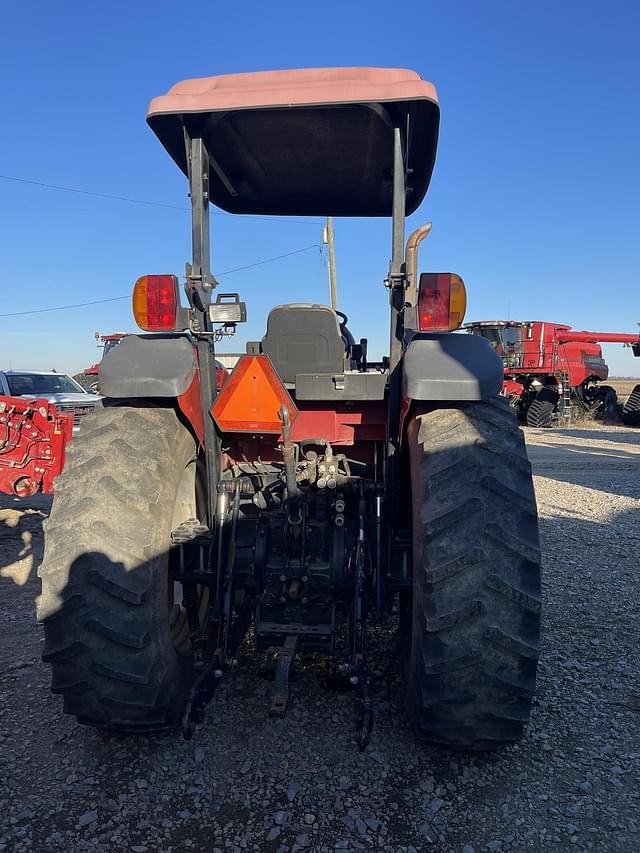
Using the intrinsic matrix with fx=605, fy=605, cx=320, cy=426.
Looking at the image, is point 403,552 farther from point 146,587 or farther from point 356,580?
point 146,587

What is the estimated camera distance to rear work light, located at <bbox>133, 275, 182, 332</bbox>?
2479 mm

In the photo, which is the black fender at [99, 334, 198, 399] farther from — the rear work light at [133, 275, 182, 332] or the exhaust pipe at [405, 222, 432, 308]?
the exhaust pipe at [405, 222, 432, 308]

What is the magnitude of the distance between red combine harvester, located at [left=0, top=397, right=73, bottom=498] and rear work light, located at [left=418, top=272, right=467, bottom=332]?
15.2 feet

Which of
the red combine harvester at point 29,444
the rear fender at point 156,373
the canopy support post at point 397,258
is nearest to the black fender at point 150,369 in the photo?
the rear fender at point 156,373

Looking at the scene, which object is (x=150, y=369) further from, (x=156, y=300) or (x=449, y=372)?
(x=449, y=372)

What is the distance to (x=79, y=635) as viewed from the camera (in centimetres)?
225

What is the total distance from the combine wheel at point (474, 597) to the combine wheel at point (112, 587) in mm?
1002

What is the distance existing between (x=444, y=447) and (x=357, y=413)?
881mm

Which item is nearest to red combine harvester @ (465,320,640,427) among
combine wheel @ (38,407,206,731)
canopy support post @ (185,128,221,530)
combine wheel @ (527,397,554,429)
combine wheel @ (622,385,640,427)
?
combine wheel @ (527,397,554,429)

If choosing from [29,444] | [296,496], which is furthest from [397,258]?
[29,444]

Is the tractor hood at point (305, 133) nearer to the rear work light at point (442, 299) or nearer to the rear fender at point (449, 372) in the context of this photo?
the rear work light at point (442, 299)

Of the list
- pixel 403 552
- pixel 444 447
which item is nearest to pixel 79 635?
pixel 403 552

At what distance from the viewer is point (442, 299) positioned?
2354 mm

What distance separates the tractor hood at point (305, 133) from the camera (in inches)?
96.3
